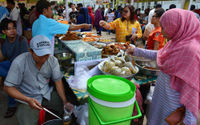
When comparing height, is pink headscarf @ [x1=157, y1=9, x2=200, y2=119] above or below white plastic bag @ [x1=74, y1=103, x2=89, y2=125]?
above

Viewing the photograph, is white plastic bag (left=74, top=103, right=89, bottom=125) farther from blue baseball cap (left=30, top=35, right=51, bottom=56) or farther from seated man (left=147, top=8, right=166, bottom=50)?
seated man (left=147, top=8, right=166, bottom=50)

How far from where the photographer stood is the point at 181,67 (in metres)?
1.22

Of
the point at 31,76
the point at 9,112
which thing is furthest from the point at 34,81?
the point at 9,112

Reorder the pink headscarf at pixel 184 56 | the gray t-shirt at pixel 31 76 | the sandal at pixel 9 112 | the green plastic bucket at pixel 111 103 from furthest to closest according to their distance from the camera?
the sandal at pixel 9 112, the gray t-shirt at pixel 31 76, the pink headscarf at pixel 184 56, the green plastic bucket at pixel 111 103

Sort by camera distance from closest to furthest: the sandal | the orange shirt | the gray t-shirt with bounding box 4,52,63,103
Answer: the gray t-shirt with bounding box 4,52,63,103 < the orange shirt < the sandal

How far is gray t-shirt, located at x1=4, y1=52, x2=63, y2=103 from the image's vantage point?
1544 mm

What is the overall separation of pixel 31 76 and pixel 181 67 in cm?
172

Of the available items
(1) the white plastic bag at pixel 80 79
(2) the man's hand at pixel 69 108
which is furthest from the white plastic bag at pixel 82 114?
(1) the white plastic bag at pixel 80 79

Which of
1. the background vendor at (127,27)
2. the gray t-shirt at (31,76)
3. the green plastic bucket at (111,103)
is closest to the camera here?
the green plastic bucket at (111,103)

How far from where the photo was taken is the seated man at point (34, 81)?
1535 millimetres

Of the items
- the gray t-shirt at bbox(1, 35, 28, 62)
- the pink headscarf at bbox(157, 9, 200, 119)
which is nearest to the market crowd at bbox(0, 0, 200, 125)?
the pink headscarf at bbox(157, 9, 200, 119)

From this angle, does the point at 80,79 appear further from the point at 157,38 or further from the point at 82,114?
the point at 157,38

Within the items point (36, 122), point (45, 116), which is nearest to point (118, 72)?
point (45, 116)

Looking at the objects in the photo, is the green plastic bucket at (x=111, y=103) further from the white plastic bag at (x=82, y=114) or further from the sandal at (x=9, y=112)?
the sandal at (x=9, y=112)
